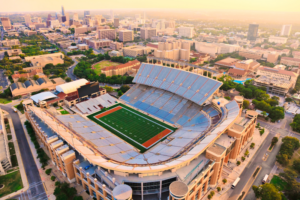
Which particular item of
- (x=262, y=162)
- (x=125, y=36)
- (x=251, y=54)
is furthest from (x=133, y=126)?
(x=125, y=36)

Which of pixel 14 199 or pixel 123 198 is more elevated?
pixel 123 198

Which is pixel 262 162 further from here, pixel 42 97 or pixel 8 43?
pixel 8 43

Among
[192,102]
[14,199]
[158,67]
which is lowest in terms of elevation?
[14,199]

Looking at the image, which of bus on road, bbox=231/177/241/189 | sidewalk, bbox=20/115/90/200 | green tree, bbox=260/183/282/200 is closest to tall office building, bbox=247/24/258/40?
bus on road, bbox=231/177/241/189

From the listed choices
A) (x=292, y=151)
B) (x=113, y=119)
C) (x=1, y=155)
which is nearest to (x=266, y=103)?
(x=292, y=151)

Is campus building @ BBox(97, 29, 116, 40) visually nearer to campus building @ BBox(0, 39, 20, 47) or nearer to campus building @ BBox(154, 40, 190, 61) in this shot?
campus building @ BBox(0, 39, 20, 47)

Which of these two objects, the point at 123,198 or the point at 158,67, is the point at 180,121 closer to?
the point at 158,67
